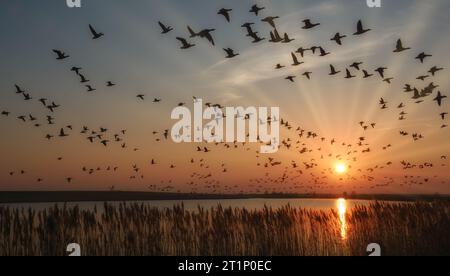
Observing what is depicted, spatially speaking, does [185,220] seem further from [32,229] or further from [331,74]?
[331,74]

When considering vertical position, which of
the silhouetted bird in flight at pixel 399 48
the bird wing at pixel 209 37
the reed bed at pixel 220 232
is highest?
the silhouetted bird in flight at pixel 399 48

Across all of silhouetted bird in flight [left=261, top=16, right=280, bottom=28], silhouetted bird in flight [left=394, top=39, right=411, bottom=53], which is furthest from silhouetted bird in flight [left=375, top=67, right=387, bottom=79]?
silhouetted bird in flight [left=261, top=16, right=280, bottom=28]

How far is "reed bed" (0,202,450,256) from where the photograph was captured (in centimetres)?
1691

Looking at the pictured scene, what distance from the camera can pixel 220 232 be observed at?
1844 cm

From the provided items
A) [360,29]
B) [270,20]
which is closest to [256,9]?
[270,20]

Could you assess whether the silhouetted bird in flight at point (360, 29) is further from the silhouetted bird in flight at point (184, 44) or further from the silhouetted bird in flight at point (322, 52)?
the silhouetted bird in flight at point (184, 44)

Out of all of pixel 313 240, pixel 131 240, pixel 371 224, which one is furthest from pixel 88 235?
→ pixel 371 224

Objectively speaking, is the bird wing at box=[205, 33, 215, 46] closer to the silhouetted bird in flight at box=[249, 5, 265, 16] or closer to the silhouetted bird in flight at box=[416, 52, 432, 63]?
the silhouetted bird in flight at box=[249, 5, 265, 16]

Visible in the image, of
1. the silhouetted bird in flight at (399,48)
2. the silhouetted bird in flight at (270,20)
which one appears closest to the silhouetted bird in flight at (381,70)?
the silhouetted bird in flight at (399,48)

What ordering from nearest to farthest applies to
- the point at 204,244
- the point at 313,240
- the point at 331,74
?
the point at 204,244 < the point at 313,240 < the point at 331,74

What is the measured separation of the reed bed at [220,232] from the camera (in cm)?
1691
